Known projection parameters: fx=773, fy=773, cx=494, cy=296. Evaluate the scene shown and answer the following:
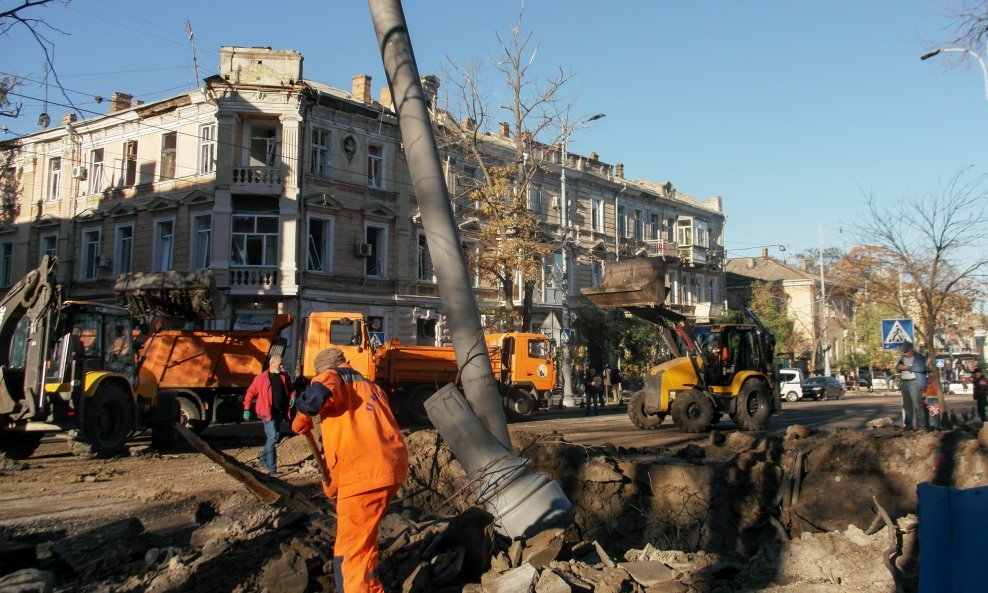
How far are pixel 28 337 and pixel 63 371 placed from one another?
2.19ft

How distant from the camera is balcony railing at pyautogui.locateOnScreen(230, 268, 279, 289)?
85.7 feet

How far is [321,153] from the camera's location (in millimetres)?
28172

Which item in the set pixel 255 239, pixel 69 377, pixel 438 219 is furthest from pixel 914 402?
pixel 255 239

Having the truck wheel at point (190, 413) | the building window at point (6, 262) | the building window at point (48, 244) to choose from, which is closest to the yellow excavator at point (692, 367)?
A: the truck wheel at point (190, 413)

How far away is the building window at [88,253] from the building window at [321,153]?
31.6 ft

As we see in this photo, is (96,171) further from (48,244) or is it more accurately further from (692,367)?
(692,367)

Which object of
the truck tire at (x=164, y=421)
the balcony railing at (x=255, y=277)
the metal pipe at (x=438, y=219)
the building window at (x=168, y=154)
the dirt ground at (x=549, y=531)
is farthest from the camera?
the building window at (x=168, y=154)

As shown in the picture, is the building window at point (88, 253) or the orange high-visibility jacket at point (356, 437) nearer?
the orange high-visibility jacket at point (356, 437)

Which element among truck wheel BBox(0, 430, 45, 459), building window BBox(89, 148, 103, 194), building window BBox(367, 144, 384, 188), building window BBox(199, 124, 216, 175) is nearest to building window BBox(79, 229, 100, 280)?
building window BBox(89, 148, 103, 194)

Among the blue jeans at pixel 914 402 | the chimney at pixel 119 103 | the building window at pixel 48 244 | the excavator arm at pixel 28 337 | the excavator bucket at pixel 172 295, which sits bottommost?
the blue jeans at pixel 914 402

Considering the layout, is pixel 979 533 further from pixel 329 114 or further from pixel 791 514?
pixel 329 114

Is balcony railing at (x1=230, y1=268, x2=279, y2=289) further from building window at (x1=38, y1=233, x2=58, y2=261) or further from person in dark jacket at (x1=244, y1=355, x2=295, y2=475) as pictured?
person in dark jacket at (x1=244, y1=355, x2=295, y2=475)

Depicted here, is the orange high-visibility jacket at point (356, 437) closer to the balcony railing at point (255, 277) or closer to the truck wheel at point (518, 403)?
the truck wheel at point (518, 403)

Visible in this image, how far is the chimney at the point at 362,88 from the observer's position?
30.9 meters
